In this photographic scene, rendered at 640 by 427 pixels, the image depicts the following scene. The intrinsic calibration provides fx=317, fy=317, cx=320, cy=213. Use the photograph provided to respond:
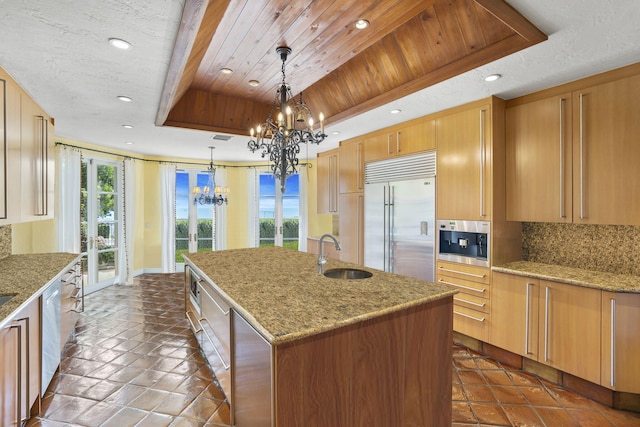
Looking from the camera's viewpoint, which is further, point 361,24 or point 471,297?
→ point 471,297

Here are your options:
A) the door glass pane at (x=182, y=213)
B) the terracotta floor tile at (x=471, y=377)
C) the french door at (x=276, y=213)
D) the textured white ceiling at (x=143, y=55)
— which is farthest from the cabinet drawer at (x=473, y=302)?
the door glass pane at (x=182, y=213)

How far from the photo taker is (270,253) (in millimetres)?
3256

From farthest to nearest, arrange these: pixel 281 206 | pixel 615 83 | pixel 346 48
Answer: pixel 281 206, pixel 346 48, pixel 615 83

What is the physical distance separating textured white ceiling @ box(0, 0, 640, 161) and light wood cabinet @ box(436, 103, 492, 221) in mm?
179

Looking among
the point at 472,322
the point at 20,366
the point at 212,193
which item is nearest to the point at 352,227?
the point at 472,322

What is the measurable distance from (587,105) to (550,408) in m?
2.31

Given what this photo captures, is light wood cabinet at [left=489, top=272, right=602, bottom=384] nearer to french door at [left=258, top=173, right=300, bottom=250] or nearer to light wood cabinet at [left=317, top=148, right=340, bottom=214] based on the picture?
light wood cabinet at [left=317, top=148, right=340, bottom=214]

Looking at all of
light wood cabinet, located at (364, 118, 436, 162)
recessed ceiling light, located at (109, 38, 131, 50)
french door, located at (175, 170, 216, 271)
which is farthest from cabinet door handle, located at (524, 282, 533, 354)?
french door, located at (175, 170, 216, 271)

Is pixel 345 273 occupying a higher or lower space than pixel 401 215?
lower

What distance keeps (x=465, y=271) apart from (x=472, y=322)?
494 millimetres

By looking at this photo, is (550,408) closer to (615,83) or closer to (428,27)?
(615,83)

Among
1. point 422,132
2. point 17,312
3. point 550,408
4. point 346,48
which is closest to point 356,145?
point 422,132

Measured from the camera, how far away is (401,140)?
378cm

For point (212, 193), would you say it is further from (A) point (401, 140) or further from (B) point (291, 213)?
(A) point (401, 140)
